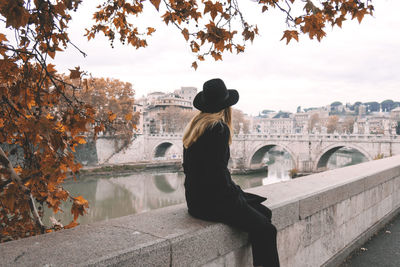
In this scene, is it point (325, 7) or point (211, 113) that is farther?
point (325, 7)

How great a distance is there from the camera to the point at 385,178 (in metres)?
4.34

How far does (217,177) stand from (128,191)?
2104 centimetres

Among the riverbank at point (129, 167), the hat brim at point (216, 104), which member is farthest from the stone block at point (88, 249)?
the riverbank at point (129, 167)

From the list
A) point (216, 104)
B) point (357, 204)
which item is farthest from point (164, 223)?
point (357, 204)

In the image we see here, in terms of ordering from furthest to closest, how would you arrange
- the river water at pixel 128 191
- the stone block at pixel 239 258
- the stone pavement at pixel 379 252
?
the river water at pixel 128 191 < the stone pavement at pixel 379 252 < the stone block at pixel 239 258

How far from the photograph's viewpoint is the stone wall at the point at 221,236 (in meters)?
1.45

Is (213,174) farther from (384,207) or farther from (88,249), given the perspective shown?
(384,207)

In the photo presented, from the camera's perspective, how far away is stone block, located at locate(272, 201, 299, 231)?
7.50 ft

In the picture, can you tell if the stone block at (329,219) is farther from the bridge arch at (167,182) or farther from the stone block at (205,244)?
the bridge arch at (167,182)

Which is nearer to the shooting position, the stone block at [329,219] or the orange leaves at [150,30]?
the stone block at [329,219]

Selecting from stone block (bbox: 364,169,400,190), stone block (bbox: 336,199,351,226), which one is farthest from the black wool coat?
stone block (bbox: 364,169,400,190)

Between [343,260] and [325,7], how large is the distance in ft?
7.29

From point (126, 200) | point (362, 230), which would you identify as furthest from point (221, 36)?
point (126, 200)

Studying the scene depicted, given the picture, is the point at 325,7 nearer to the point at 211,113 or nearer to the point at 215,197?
the point at 211,113
